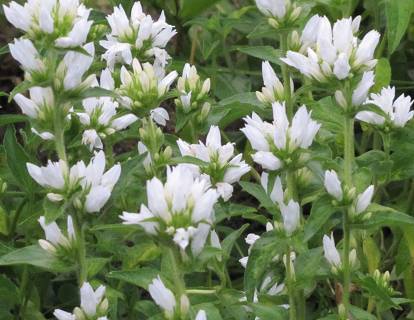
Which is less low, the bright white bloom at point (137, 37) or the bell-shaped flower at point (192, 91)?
the bright white bloom at point (137, 37)

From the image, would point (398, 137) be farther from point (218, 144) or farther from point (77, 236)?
point (77, 236)

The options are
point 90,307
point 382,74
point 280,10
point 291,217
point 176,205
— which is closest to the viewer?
point 176,205

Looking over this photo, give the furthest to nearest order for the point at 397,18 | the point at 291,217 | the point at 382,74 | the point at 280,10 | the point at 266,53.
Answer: the point at 382,74, the point at 397,18, the point at 266,53, the point at 280,10, the point at 291,217

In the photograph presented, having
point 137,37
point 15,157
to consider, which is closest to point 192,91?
point 137,37

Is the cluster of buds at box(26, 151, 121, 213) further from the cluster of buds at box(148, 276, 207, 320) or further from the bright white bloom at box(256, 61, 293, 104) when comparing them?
the bright white bloom at box(256, 61, 293, 104)

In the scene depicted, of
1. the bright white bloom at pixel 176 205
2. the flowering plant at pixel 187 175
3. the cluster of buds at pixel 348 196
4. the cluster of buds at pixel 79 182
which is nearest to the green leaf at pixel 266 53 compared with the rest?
the flowering plant at pixel 187 175

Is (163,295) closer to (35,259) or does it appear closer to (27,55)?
(35,259)

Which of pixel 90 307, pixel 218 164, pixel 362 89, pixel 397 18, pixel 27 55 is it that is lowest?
pixel 90 307

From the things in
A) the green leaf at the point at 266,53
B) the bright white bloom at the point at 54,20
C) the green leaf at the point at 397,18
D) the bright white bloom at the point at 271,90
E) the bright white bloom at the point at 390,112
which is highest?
the green leaf at the point at 397,18

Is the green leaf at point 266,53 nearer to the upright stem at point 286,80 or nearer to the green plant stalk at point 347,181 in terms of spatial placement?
the upright stem at point 286,80
